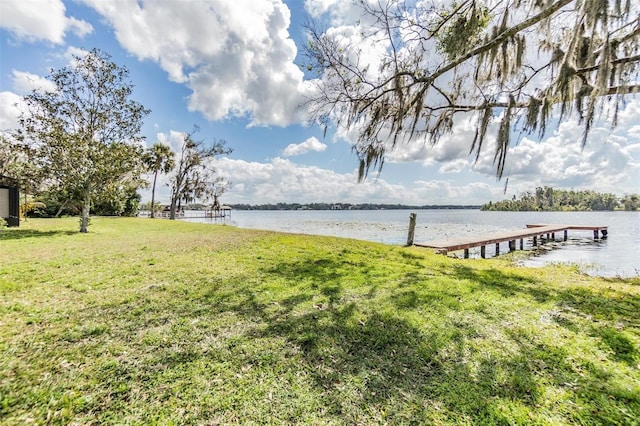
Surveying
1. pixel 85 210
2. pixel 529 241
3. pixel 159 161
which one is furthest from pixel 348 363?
pixel 159 161

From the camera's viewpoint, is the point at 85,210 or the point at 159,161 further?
the point at 159,161

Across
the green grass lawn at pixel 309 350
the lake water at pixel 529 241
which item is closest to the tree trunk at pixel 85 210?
the green grass lawn at pixel 309 350

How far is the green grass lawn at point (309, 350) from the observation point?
2330 millimetres

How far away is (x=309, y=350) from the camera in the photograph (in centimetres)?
318

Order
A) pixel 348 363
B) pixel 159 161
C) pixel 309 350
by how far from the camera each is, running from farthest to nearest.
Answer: pixel 159 161, pixel 309 350, pixel 348 363

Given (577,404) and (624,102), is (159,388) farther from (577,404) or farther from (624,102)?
(624,102)

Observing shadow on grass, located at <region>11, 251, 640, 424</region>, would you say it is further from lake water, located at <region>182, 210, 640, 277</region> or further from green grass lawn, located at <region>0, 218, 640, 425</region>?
lake water, located at <region>182, 210, 640, 277</region>

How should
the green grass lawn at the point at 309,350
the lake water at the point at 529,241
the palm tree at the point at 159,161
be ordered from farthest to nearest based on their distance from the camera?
the palm tree at the point at 159,161
the lake water at the point at 529,241
the green grass lawn at the point at 309,350

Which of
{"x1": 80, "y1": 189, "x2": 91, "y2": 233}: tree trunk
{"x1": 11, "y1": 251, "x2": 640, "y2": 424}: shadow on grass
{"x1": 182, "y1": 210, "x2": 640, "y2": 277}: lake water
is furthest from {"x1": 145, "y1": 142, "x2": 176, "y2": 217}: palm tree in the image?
{"x1": 11, "y1": 251, "x2": 640, "y2": 424}: shadow on grass

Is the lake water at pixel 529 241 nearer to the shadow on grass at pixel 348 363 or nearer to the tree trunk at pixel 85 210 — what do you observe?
the shadow on grass at pixel 348 363

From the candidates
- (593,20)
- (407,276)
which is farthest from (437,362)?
(593,20)

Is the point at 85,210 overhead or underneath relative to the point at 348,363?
overhead

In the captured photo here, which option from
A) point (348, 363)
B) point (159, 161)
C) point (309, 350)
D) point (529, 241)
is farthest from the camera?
point (159, 161)

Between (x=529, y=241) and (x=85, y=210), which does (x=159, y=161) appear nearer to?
(x=85, y=210)
